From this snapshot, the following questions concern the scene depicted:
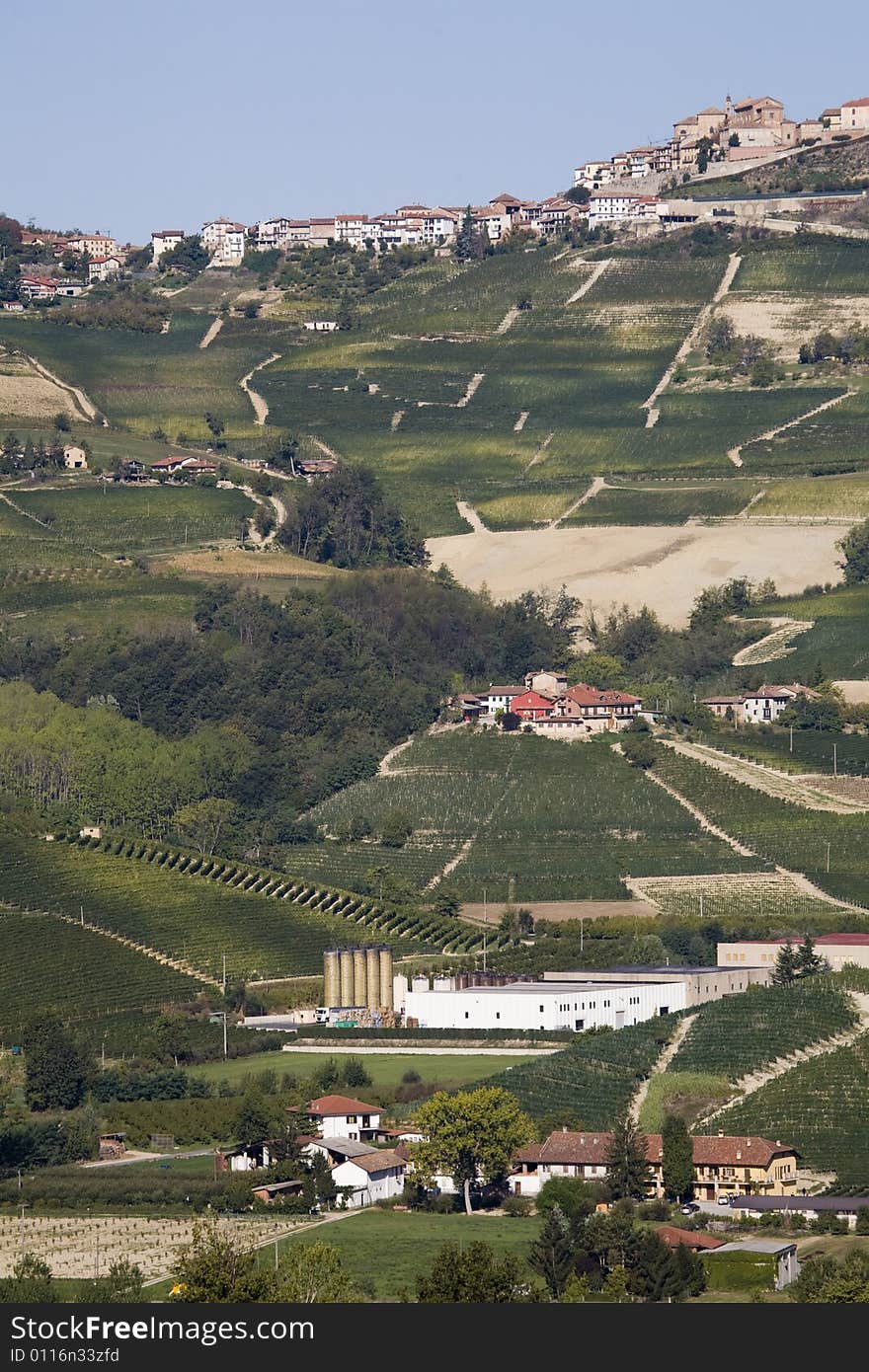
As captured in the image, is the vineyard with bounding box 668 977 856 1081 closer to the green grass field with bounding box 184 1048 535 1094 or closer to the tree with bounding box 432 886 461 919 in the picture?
the green grass field with bounding box 184 1048 535 1094

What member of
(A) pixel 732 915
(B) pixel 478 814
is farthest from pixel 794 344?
(A) pixel 732 915

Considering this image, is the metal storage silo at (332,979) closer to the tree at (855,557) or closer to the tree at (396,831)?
the tree at (396,831)

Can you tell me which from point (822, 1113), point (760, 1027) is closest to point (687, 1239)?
point (822, 1113)

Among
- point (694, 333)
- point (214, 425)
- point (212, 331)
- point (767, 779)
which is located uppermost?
point (212, 331)

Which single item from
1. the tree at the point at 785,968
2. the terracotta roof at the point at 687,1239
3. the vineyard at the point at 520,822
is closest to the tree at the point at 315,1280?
the terracotta roof at the point at 687,1239

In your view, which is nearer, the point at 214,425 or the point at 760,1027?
the point at 760,1027

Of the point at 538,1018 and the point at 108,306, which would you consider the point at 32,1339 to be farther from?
the point at 108,306

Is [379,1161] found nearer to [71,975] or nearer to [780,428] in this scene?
[71,975]
